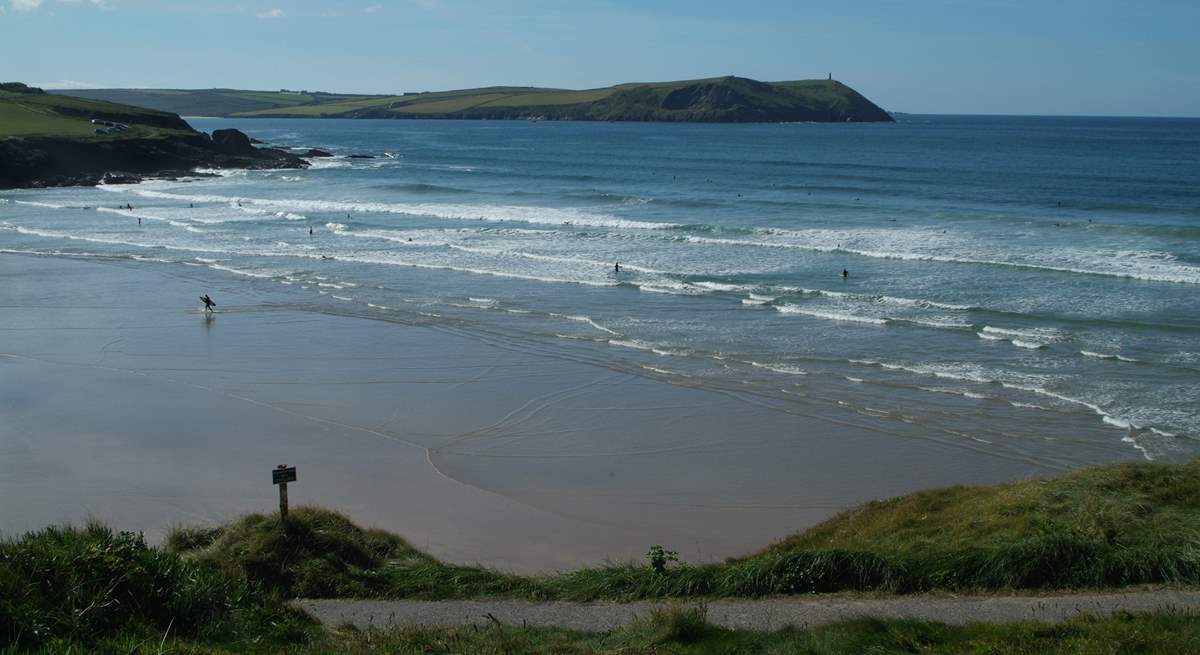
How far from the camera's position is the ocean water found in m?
22.1

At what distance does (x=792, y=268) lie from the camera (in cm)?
3691

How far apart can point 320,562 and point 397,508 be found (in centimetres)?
472

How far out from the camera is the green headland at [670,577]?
862 cm

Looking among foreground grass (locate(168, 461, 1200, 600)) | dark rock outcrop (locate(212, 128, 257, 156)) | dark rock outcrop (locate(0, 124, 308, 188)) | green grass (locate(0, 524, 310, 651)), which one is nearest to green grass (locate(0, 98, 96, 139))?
dark rock outcrop (locate(0, 124, 308, 188))

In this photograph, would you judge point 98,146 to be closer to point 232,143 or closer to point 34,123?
point 34,123

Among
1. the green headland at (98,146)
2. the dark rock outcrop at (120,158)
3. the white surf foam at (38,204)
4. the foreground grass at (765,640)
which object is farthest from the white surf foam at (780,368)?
the green headland at (98,146)

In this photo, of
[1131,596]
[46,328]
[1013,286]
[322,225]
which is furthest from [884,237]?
[1131,596]

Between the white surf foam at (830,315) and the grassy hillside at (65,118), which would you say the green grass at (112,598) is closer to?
the white surf foam at (830,315)

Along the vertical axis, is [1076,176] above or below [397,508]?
above

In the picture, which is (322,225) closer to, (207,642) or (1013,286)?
(1013,286)

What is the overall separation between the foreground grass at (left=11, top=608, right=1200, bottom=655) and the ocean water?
33.1 feet

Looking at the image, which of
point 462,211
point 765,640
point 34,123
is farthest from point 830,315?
point 34,123

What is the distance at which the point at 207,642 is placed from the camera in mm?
8695

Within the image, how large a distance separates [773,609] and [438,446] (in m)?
10.0
